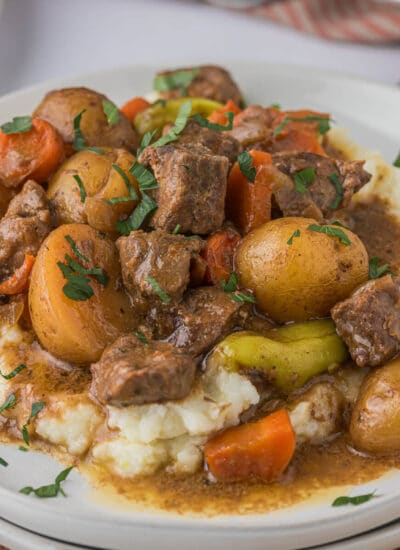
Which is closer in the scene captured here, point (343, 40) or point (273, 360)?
point (273, 360)

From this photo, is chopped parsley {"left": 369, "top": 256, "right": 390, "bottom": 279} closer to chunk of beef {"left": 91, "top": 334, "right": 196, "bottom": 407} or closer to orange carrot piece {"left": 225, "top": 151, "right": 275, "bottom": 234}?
orange carrot piece {"left": 225, "top": 151, "right": 275, "bottom": 234}

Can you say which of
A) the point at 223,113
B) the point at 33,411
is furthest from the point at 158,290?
the point at 223,113

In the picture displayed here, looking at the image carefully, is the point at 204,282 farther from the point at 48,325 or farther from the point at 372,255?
the point at 372,255

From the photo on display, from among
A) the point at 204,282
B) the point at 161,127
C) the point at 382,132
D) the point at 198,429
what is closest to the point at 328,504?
the point at 198,429

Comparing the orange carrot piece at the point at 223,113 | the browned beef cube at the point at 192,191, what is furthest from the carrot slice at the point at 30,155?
the orange carrot piece at the point at 223,113

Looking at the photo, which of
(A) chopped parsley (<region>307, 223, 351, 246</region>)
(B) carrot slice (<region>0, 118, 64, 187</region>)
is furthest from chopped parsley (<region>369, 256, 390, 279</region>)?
(B) carrot slice (<region>0, 118, 64, 187</region>)

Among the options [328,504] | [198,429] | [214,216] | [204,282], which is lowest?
[328,504]

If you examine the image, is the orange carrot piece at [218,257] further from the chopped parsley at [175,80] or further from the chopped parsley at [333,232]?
the chopped parsley at [175,80]

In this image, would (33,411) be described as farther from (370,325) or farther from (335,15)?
(335,15)

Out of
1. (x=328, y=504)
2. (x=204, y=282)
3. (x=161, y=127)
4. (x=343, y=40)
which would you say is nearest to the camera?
(x=328, y=504)
